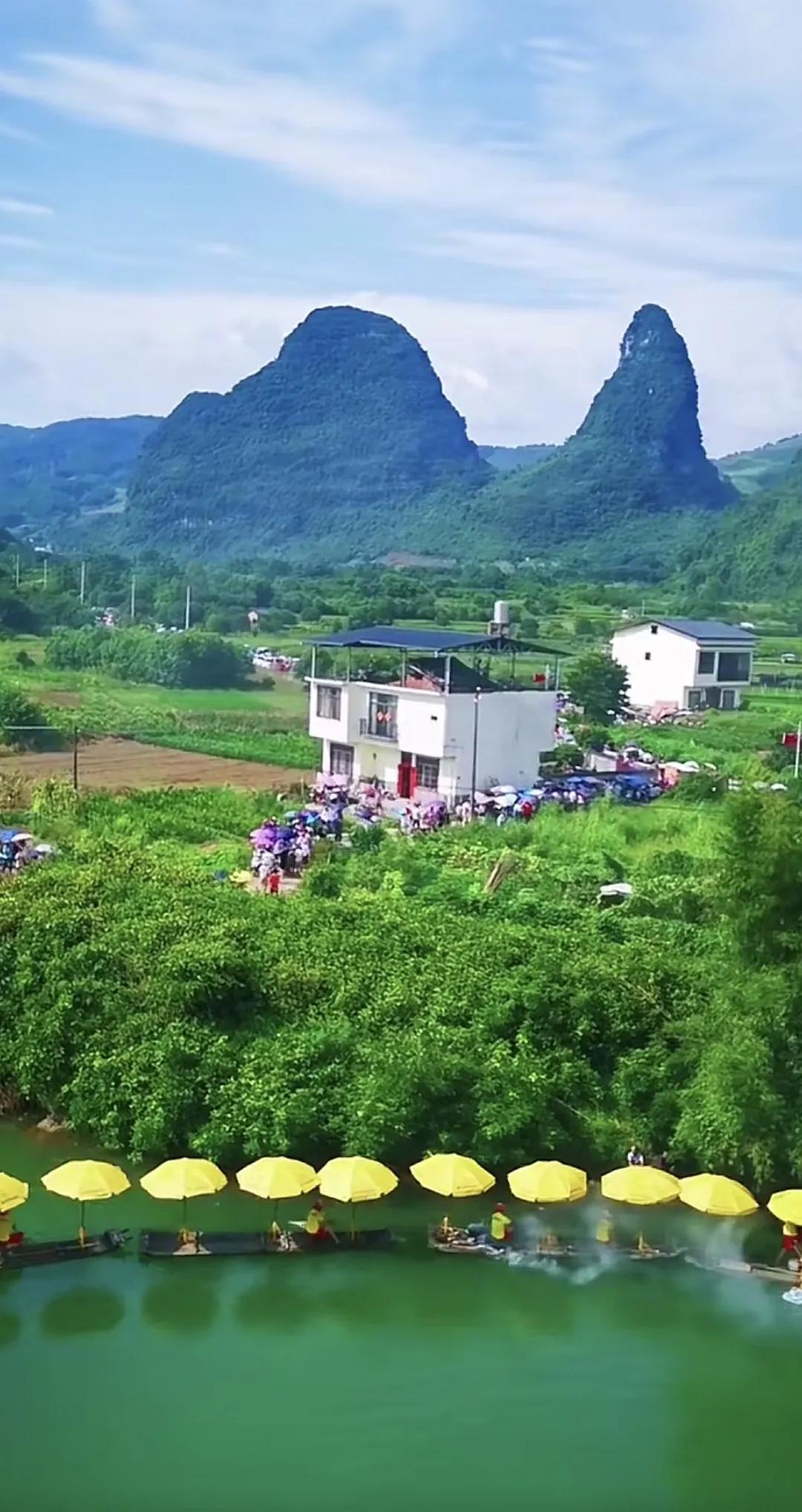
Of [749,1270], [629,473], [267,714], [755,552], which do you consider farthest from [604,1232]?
[629,473]

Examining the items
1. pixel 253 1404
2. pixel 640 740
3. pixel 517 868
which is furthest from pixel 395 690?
pixel 253 1404

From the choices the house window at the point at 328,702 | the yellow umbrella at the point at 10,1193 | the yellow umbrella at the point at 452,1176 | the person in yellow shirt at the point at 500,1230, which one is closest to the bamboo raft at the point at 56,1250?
the yellow umbrella at the point at 10,1193

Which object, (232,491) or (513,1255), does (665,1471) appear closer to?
(513,1255)

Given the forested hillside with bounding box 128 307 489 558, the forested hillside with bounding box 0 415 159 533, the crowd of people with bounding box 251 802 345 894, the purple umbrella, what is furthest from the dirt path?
the forested hillside with bounding box 0 415 159 533

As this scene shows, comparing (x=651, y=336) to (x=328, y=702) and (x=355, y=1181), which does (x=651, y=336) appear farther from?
(x=355, y=1181)

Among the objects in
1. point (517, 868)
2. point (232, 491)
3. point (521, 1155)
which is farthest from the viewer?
point (232, 491)

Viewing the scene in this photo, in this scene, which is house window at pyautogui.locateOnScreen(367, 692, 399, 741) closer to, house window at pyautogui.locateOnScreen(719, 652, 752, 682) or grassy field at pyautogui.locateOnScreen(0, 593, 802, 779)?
grassy field at pyautogui.locateOnScreen(0, 593, 802, 779)
